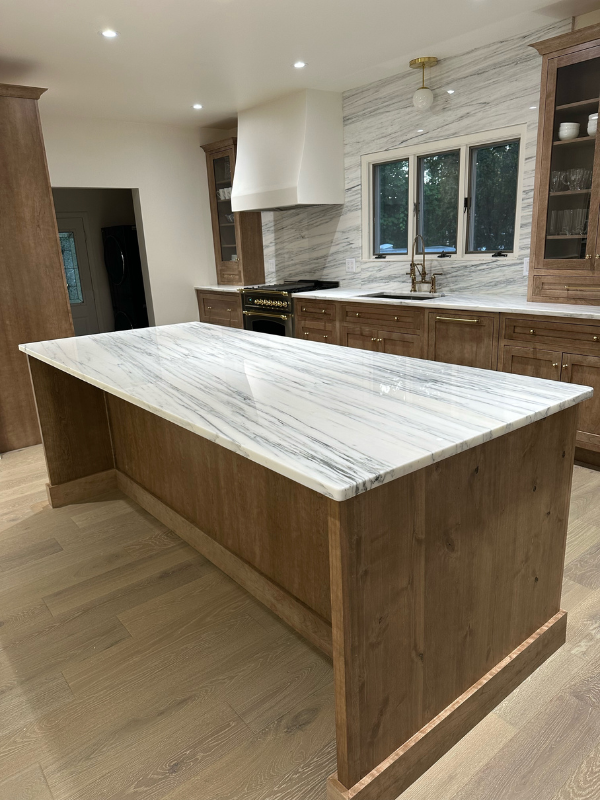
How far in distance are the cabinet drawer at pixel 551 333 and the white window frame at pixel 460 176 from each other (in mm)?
877

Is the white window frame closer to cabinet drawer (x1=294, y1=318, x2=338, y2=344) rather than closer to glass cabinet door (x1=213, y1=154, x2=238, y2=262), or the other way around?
cabinet drawer (x1=294, y1=318, x2=338, y2=344)

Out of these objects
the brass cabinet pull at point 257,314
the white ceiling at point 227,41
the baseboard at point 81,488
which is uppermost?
the white ceiling at point 227,41

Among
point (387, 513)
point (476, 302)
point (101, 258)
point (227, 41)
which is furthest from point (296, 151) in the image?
point (387, 513)

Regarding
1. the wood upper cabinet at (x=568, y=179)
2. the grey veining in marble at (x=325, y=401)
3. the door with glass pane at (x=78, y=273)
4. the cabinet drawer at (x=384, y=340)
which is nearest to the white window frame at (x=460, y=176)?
the wood upper cabinet at (x=568, y=179)

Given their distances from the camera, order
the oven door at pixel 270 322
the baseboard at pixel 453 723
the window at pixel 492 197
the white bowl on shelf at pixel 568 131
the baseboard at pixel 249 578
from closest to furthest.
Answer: the baseboard at pixel 453 723
the baseboard at pixel 249 578
the white bowl on shelf at pixel 568 131
the window at pixel 492 197
the oven door at pixel 270 322

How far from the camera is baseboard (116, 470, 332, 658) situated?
6.10 ft

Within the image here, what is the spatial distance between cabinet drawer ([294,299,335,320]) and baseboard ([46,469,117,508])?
2.22 metres

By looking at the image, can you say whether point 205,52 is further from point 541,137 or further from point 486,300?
point 486,300

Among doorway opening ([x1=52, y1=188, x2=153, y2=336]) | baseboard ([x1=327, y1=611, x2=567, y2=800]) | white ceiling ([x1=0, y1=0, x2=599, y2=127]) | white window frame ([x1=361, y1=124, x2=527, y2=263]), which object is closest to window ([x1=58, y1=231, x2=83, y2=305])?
doorway opening ([x1=52, y1=188, x2=153, y2=336])

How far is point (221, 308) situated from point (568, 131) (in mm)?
3664

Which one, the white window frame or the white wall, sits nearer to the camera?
the white window frame

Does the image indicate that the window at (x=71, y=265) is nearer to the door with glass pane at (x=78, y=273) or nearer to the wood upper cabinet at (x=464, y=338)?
the door with glass pane at (x=78, y=273)

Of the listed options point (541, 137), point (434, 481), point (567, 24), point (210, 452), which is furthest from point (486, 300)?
point (434, 481)

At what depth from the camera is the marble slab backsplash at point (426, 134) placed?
3729 mm
